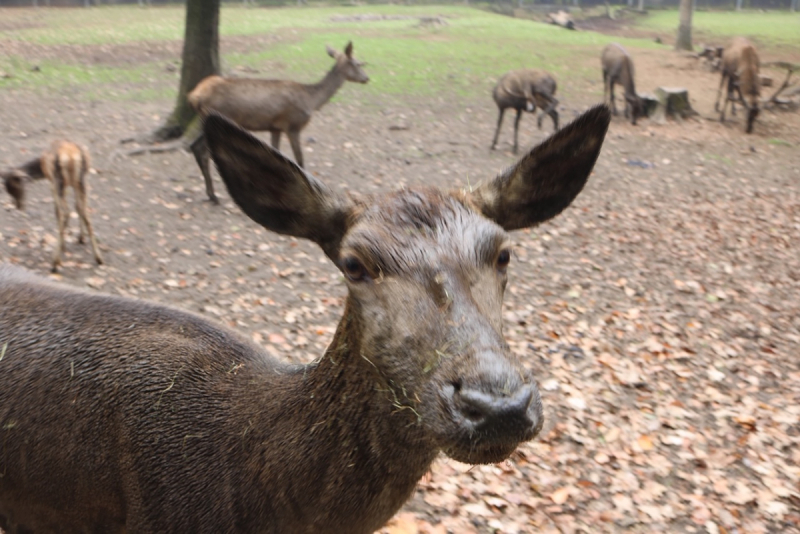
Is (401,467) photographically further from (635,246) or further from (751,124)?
(751,124)

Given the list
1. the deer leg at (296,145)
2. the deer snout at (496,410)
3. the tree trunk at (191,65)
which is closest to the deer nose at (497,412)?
the deer snout at (496,410)

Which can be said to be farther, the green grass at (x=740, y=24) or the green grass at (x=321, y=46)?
the green grass at (x=740, y=24)

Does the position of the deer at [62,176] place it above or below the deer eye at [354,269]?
below

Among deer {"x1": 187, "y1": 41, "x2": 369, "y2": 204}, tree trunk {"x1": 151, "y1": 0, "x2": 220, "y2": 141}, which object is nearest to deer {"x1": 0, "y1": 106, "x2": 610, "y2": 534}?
deer {"x1": 187, "y1": 41, "x2": 369, "y2": 204}

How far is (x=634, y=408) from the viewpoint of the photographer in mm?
6098

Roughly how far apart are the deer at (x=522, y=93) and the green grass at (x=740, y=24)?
65.2 feet

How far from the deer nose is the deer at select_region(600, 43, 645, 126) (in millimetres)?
16088

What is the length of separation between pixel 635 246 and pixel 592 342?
2.99 m

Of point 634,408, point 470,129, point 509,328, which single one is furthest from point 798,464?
point 470,129

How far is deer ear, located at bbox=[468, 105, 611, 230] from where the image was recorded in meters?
2.94

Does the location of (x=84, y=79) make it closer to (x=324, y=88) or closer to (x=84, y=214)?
(x=324, y=88)

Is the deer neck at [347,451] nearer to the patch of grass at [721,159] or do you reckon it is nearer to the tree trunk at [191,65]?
the tree trunk at [191,65]

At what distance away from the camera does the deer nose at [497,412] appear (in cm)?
203

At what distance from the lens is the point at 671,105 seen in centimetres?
1755
